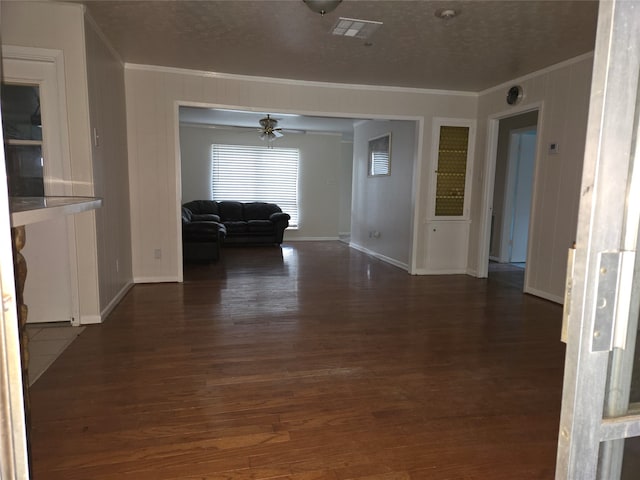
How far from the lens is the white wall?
14.9 feet

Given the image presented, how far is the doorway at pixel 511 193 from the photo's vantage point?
656 centimetres

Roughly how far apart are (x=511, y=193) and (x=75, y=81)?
6.31 meters

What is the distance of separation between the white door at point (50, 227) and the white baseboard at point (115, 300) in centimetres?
25

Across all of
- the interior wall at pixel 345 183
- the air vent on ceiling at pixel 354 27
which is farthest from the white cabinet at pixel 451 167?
the interior wall at pixel 345 183

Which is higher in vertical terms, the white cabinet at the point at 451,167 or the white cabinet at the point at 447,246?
the white cabinet at the point at 451,167

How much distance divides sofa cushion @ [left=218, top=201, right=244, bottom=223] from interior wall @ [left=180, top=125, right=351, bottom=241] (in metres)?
0.70

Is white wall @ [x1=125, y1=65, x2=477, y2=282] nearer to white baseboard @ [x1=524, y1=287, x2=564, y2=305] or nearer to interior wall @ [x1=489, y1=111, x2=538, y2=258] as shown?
→ interior wall @ [x1=489, y1=111, x2=538, y2=258]

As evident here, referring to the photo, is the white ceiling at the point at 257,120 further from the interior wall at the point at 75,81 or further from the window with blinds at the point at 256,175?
the interior wall at the point at 75,81

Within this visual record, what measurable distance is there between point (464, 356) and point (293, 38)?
3037 mm

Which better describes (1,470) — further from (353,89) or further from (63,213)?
(353,89)

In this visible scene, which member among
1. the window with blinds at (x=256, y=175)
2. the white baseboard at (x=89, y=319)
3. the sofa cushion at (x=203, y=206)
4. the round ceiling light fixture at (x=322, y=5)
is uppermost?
the round ceiling light fixture at (x=322, y=5)

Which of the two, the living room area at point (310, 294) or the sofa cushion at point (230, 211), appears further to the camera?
the sofa cushion at point (230, 211)

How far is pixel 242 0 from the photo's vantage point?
2865 millimetres

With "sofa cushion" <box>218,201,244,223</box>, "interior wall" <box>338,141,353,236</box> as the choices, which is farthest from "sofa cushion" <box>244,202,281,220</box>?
"interior wall" <box>338,141,353,236</box>
